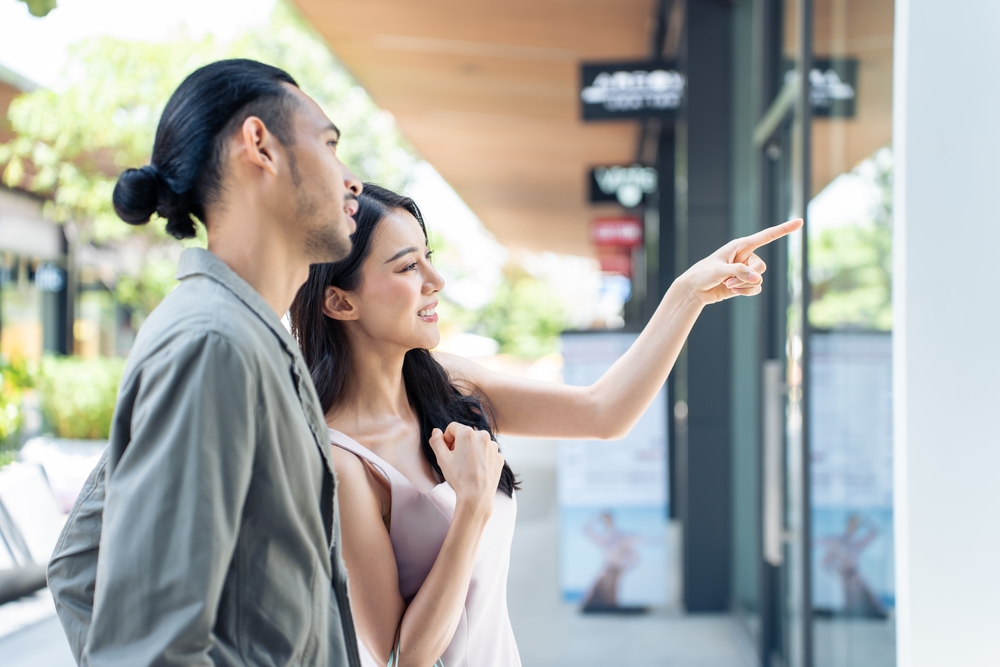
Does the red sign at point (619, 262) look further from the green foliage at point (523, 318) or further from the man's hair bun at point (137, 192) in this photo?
the man's hair bun at point (137, 192)

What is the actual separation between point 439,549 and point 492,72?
23.8ft

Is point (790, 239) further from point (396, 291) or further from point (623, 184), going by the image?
point (623, 184)

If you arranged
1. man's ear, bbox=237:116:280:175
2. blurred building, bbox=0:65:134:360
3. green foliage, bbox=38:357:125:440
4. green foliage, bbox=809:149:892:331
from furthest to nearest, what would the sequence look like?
blurred building, bbox=0:65:134:360 < green foliage, bbox=38:357:125:440 < green foliage, bbox=809:149:892:331 < man's ear, bbox=237:116:280:175

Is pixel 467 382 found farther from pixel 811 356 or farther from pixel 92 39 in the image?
pixel 92 39

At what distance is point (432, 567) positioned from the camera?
1508 millimetres

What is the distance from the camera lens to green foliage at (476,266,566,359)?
97.0 feet

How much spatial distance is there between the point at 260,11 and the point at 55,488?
37.1 ft

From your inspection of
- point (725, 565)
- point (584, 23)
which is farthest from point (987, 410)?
point (584, 23)

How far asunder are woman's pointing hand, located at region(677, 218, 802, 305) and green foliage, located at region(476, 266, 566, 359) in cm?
2637

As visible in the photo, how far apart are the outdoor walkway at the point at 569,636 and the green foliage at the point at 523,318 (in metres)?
22.8

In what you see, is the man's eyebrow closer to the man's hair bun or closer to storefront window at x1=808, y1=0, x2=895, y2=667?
the man's hair bun

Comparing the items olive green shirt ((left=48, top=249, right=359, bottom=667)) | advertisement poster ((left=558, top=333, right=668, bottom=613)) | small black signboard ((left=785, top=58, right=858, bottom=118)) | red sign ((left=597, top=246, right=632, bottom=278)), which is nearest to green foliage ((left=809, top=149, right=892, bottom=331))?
small black signboard ((left=785, top=58, right=858, bottom=118))

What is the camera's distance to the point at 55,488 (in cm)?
433

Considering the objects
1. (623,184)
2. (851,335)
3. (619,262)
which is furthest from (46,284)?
(851,335)
